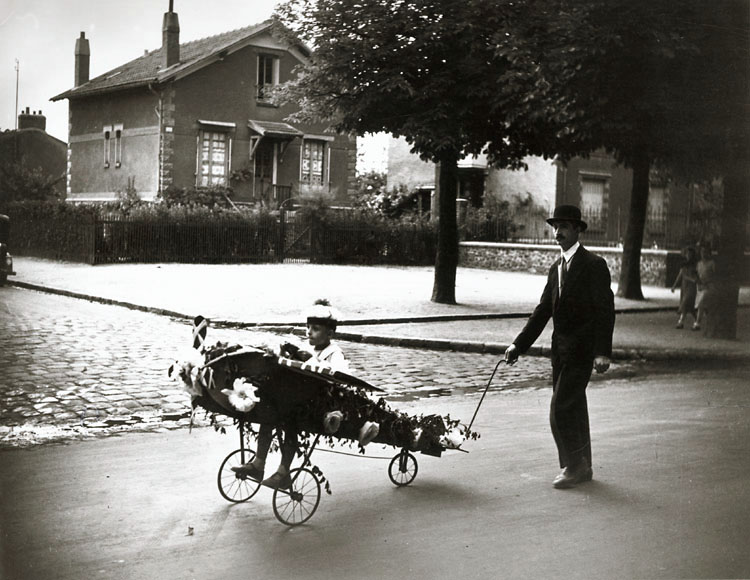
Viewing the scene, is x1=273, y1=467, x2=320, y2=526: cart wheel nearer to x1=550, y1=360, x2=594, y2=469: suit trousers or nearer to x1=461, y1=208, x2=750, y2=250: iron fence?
x1=550, y1=360, x2=594, y2=469: suit trousers

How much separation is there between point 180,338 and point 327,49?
3.63 m

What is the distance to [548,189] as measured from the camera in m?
13.5

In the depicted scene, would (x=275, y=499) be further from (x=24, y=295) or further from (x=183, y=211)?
(x=24, y=295)

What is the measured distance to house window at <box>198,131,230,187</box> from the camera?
29.9 feet

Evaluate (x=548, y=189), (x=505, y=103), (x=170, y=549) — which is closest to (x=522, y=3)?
(x=505, y=103)

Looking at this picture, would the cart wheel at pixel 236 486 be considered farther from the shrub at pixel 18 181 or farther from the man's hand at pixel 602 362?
the man's hand at pixel 602 362

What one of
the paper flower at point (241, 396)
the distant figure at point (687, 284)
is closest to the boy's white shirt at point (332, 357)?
the paper flower at point (241, 396)

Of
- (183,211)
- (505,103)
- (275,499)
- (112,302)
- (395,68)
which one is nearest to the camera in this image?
(275,499)

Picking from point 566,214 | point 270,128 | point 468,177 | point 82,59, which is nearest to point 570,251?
point 566,214

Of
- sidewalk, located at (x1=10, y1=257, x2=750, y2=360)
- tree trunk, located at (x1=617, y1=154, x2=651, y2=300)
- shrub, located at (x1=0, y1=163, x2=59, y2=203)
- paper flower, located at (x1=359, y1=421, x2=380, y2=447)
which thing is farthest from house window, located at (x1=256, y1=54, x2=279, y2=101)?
paper flower, located at (x1=359, y1=421, x2=380, y2=447)

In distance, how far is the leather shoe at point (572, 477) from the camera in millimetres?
5289

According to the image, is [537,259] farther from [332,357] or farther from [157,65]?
[332,357]

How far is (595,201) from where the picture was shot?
34.3 feet

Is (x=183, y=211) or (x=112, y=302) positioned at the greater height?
(x=183, y=211)
